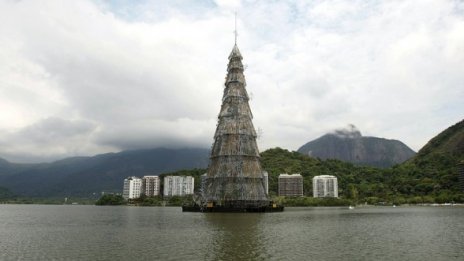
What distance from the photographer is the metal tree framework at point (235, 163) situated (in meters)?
114

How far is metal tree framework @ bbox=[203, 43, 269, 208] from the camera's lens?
114 metres

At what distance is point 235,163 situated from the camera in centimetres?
11588

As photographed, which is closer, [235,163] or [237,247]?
[237,247]

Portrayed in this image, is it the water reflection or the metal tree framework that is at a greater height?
the metal tree framework

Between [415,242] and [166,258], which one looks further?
[415,242]

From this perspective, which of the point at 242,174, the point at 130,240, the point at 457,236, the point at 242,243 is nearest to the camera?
the point at 242,243

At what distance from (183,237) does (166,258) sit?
15.1m

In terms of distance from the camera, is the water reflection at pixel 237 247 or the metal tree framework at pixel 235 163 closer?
the water reflection at pixel 237 247

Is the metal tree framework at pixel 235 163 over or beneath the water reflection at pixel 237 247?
over

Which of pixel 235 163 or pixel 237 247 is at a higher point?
pixel 235 163

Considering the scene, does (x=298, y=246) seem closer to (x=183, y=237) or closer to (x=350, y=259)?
(x=350, y=259)

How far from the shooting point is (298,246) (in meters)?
39.6

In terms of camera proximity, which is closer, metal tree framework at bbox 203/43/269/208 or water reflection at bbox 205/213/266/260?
water reflection at bbox 205/213/266/260

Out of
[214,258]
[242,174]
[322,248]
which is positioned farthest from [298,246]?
[242,174]
